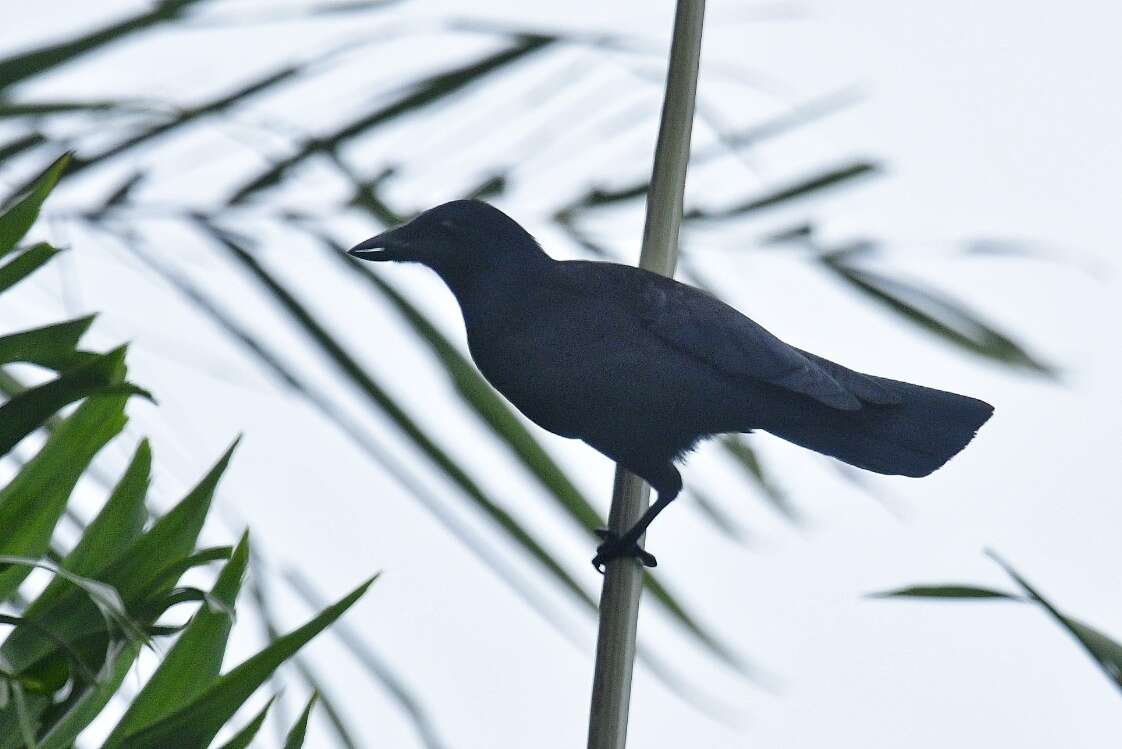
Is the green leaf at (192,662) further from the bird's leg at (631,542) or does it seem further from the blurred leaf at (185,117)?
the blurred leaf at (185,117)

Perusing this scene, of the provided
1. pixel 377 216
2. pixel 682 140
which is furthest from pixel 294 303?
pixel 682 140

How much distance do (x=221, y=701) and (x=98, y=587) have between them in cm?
9

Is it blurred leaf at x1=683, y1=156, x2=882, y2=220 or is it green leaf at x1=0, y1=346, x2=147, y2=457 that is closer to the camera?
green leaf at x1=0, y1=346, x2=147, y2=457

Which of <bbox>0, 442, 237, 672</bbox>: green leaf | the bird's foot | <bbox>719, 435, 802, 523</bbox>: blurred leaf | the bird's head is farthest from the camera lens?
<bbox>719, 435, 802, 523</bbox>: blurred leaf

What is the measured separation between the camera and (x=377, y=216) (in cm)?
121

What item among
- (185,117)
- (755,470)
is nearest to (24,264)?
(185,117)

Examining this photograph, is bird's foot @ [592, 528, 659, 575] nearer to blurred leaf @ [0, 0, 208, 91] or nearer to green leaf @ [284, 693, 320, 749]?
green leaf @ [284, 693, 320, 749]

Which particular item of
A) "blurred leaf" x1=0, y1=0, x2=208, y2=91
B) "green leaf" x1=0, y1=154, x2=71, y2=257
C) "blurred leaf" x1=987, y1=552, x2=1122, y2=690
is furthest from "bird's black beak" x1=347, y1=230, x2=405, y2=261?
"blurred leaf" x1=987, y1=552, x2=1122, y2=690

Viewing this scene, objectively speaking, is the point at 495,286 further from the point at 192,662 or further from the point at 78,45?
the point at 192,662

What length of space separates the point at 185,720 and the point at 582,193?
0.84 meters

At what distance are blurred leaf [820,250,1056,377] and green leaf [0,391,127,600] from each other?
780mm

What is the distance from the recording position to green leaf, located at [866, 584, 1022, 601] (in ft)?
2.26

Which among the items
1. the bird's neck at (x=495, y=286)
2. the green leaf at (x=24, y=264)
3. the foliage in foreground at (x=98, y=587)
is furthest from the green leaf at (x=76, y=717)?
the bird's neck at (x=495, y=286)

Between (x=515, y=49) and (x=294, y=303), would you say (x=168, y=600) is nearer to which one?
(x=294, y=303)
